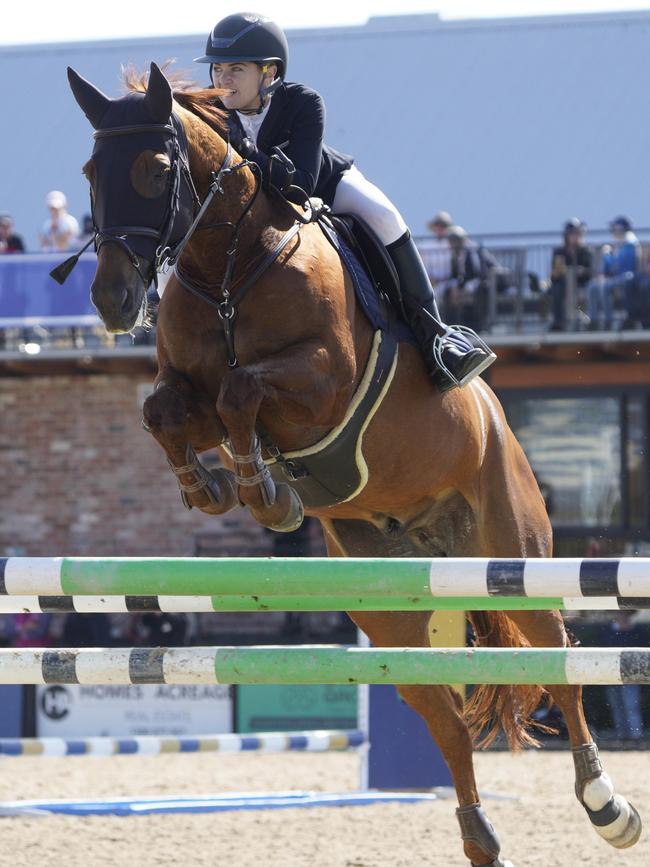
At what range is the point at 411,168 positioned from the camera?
20.9m

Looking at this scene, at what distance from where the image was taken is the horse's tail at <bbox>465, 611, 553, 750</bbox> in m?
6.46

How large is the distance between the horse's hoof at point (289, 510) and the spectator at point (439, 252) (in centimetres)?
1074

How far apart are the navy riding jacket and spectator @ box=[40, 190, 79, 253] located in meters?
11.0

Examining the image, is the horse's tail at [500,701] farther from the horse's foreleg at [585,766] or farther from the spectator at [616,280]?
the spectator at [616,280]

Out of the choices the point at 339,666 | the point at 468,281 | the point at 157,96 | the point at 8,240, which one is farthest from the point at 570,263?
the point at 339,666

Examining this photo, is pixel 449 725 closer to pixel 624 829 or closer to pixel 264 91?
pixel 624 829

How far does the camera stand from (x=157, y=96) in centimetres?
468

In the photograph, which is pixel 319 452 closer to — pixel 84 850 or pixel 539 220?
pixel 84 850

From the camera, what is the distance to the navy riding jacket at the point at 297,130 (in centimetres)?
521

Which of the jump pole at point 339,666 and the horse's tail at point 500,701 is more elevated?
the jump pole at point 339,666

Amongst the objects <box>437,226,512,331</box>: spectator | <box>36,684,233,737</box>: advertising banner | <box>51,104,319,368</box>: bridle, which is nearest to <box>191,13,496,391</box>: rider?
<box>51,104,319,368</box>: bridle

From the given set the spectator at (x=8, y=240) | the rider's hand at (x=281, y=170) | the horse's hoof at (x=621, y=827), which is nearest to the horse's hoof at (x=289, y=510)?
the rider's hand at (x=281, y=170)

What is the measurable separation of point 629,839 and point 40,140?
18280 mm

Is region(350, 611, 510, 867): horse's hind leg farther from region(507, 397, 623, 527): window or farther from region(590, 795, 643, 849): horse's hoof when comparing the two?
region(507, 397, 623, 527): window
